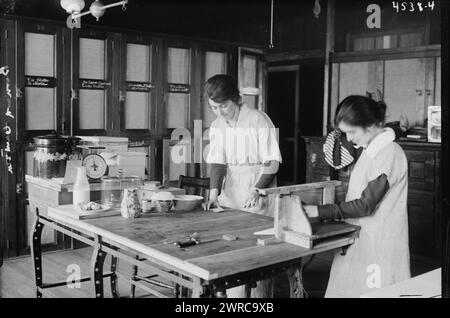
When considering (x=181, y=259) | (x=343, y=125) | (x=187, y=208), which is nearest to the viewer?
(x=181, y=259)

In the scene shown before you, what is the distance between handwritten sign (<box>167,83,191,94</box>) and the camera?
6.21 metres

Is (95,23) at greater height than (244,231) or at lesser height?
greater

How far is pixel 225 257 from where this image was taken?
2.23 m

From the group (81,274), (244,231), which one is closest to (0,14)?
(81,274)

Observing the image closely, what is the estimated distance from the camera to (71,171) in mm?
4086

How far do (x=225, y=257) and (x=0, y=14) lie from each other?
3826 millimetres

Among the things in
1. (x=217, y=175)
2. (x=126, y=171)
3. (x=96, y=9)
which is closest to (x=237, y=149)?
(x=217, y=175)

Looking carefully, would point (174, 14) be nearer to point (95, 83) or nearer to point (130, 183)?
point (95, 83)

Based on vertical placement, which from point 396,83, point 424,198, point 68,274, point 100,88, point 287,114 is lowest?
point 68,274

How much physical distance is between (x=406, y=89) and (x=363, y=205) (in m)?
4.08

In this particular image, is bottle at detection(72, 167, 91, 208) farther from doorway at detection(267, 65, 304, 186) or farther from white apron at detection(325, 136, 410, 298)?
doorway at detection(267, 65, 304, 186)

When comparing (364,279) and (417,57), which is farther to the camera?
(417,57)

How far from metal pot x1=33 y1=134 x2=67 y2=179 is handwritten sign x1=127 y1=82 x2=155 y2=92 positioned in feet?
5.87

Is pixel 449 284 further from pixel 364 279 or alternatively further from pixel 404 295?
pixel 364 279
